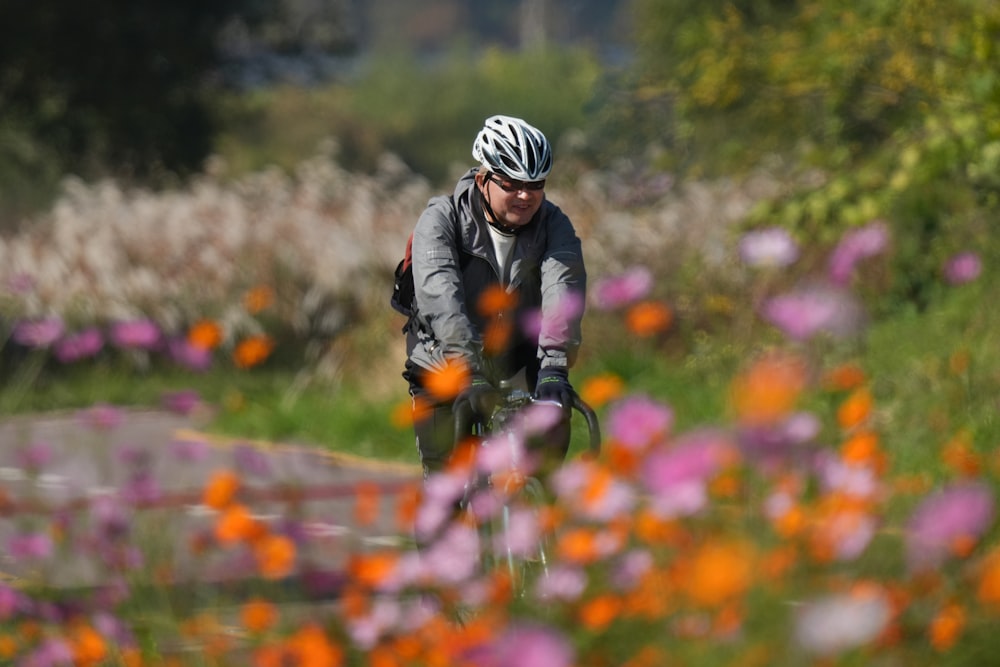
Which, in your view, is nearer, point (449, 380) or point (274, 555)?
point (274, 555)

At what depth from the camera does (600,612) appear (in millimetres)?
3471

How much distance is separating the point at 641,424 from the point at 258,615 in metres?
0.93

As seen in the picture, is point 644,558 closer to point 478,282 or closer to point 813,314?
point 813,314

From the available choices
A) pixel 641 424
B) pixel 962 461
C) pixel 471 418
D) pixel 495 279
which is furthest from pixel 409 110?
pixel 641 424

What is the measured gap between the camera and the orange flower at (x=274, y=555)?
3.96 metres

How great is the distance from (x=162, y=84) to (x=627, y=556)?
30916 millimetres

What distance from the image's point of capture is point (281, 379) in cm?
1669

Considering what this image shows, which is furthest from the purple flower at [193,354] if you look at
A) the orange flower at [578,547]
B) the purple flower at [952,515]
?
the purple flower at [952,515]

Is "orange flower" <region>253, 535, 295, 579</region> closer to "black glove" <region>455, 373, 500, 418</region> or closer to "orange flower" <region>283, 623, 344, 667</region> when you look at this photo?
"orange flower" <region>283, 623, 344, 667</region>

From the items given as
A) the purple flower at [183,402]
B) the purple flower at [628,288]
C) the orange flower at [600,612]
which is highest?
the purple flower at [183,402]

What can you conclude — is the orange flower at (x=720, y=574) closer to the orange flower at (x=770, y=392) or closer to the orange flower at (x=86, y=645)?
the orange flower at (x=770, y=392)

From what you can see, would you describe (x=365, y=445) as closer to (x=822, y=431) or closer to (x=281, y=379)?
(x=281, y=379)

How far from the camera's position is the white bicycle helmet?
18.5 feet

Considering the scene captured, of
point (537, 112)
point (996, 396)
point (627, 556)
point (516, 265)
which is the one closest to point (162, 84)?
point (996, 396)
